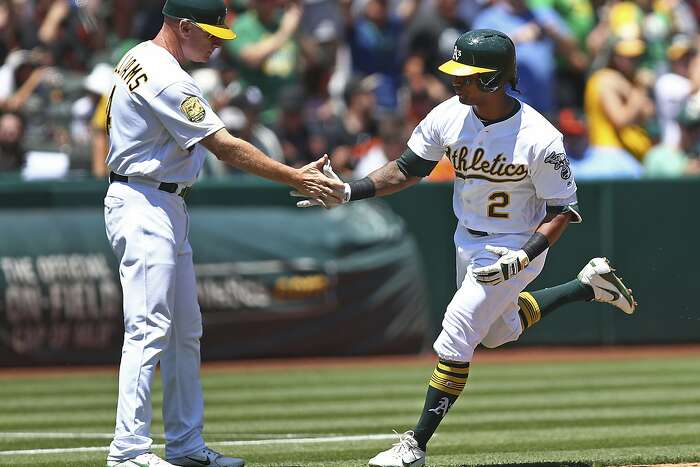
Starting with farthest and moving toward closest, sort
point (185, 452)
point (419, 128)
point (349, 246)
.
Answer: point (349, 246) < point (419, 128) < point (185, 452)

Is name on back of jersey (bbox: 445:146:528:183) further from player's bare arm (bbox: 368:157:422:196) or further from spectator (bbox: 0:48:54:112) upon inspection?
spectator (bbox: 0:48:54:112)

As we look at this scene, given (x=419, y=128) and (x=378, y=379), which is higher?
(x=419, y=128)

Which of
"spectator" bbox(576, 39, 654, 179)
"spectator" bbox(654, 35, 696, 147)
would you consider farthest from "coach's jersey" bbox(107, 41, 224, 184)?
"spectator" bbox(654, 35, 696, 147)

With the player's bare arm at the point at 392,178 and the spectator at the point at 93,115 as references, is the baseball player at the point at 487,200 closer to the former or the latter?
the player's bare arm at the point at 392,178

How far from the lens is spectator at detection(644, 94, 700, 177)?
13352 millimetres

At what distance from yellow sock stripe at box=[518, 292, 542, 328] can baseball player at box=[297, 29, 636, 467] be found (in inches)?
9.9

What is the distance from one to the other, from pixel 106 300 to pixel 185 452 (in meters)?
5.41

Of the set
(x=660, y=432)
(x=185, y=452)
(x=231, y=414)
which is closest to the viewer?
(x=185, y=452)

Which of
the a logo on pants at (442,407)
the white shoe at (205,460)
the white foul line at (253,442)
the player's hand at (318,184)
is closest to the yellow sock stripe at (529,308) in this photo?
the a logo on pants at (442,407)

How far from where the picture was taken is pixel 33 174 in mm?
12414

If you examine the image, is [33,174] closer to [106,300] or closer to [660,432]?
[106,300]

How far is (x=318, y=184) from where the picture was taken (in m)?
6.41

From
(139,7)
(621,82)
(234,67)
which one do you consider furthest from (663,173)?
(139,7)

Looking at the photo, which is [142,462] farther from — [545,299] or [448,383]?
[545,299]
